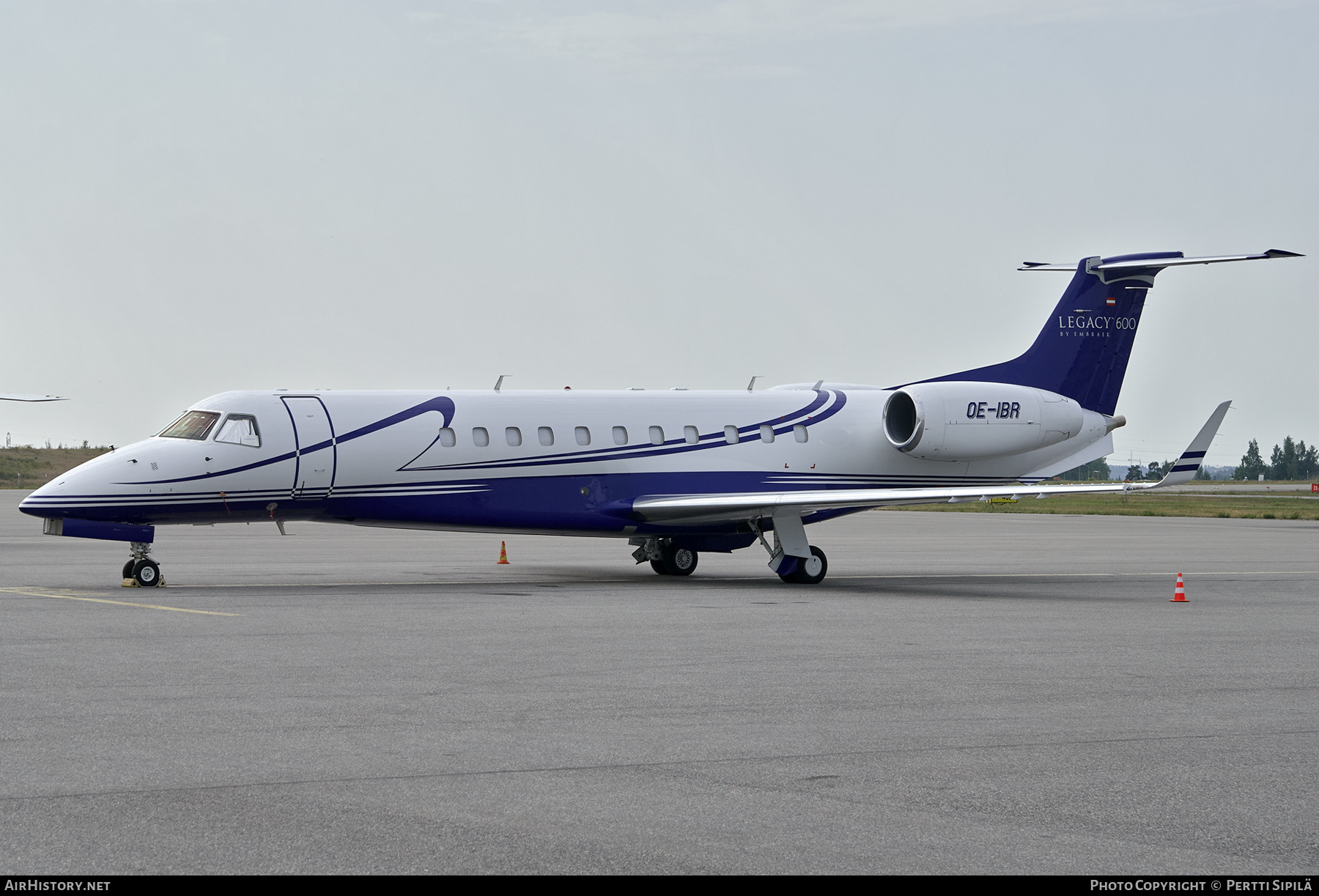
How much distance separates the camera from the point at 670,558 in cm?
2500

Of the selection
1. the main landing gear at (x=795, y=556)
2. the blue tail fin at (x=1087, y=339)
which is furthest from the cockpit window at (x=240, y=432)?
the blue tail fin at (x=1087, y=339)

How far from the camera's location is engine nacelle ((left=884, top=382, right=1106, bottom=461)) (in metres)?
25.4

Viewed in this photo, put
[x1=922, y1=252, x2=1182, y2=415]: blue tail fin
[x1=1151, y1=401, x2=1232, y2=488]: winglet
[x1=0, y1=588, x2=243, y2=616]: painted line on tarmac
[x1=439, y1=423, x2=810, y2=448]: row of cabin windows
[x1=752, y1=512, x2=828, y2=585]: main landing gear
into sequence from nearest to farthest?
[x1=0, y1=588, x2=243, y2=616]: painted line on tarmac < [x1=1151, y1=401, x2=1232, y2=488]: winglet < [x1=439, y1=423, x2=810, y2=448]: row of cabin windows < [x1=752, y1=512, x2=828, y2=585]: main landing gear < [x1=922, y1=252, x2=1182, y2=415]: blue tail fin

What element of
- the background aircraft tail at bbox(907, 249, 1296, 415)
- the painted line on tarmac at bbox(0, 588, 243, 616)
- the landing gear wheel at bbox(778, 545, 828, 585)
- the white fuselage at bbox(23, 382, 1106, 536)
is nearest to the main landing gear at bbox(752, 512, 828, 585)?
the landing gear wheel at bbox(778, 545, 828, 585)

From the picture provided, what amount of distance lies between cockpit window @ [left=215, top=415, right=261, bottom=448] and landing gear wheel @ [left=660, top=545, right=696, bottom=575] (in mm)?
7360

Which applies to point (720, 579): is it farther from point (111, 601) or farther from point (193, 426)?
point (111, 601)

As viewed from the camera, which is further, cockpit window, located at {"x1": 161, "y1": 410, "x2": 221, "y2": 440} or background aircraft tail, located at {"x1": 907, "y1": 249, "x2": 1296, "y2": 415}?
background aircraft tail, located at {"x1": 907, "y1": 249, "x2": 1296, "y2": 415}

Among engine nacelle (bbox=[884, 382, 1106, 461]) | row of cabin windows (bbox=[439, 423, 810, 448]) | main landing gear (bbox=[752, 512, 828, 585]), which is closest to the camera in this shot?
row of cabin windows (bbox=[439, 423, 810, 448])

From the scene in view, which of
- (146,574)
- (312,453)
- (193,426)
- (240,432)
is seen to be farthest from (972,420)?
(146,574)

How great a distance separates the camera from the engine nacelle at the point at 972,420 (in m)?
25.4

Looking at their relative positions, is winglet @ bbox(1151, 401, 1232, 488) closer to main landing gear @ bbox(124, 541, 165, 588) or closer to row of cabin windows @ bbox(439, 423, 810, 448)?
row of cabin windows @ bbox(439, 423, 810, 448)

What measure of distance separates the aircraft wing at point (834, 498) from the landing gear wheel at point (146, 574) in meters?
7.27

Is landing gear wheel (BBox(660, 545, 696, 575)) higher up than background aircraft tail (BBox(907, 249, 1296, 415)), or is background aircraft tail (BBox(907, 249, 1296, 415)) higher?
background aircraft tail (BBox(907, 249, 1296, 415))

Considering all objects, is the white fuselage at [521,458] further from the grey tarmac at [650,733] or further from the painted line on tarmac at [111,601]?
the grey tarmac at [650,733]
